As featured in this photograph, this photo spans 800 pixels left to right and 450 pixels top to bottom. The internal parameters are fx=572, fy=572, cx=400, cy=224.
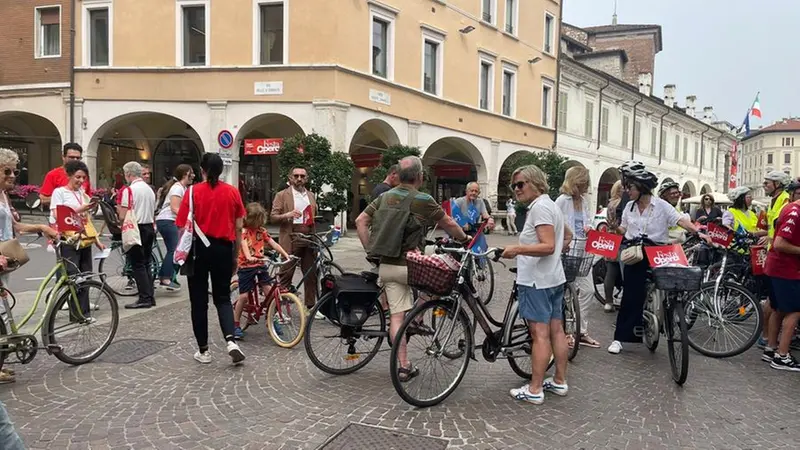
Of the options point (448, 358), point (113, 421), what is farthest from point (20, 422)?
point (448, 358)

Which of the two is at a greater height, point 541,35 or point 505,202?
point 541,35

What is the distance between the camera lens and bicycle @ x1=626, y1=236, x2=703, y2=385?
4.75 m

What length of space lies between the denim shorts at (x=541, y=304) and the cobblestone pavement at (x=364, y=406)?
67 cm

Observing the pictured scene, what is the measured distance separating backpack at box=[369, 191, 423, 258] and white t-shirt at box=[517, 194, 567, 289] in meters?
0.85

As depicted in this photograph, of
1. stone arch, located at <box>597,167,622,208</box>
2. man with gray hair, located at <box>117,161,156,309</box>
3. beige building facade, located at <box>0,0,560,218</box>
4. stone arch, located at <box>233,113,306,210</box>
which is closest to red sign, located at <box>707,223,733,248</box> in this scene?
man with gray hair, located at <box>117,161,156,309</box>

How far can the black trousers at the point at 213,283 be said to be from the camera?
4887mm

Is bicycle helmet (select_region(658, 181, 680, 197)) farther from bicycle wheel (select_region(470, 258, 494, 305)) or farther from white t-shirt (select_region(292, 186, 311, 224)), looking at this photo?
white t-shirt (select_region(292, 186, 311, 224))

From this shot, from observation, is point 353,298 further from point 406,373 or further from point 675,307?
point 675,307

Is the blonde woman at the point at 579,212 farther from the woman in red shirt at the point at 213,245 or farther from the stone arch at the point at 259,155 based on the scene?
the stone arch at the point at 259,155

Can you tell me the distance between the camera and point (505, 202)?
2772 cm

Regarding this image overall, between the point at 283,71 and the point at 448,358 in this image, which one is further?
the point at 283,71

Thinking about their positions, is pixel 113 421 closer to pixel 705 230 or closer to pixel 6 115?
pixel 705 230

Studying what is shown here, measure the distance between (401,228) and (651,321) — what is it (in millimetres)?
2848

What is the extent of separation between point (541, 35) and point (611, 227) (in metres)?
24.8
